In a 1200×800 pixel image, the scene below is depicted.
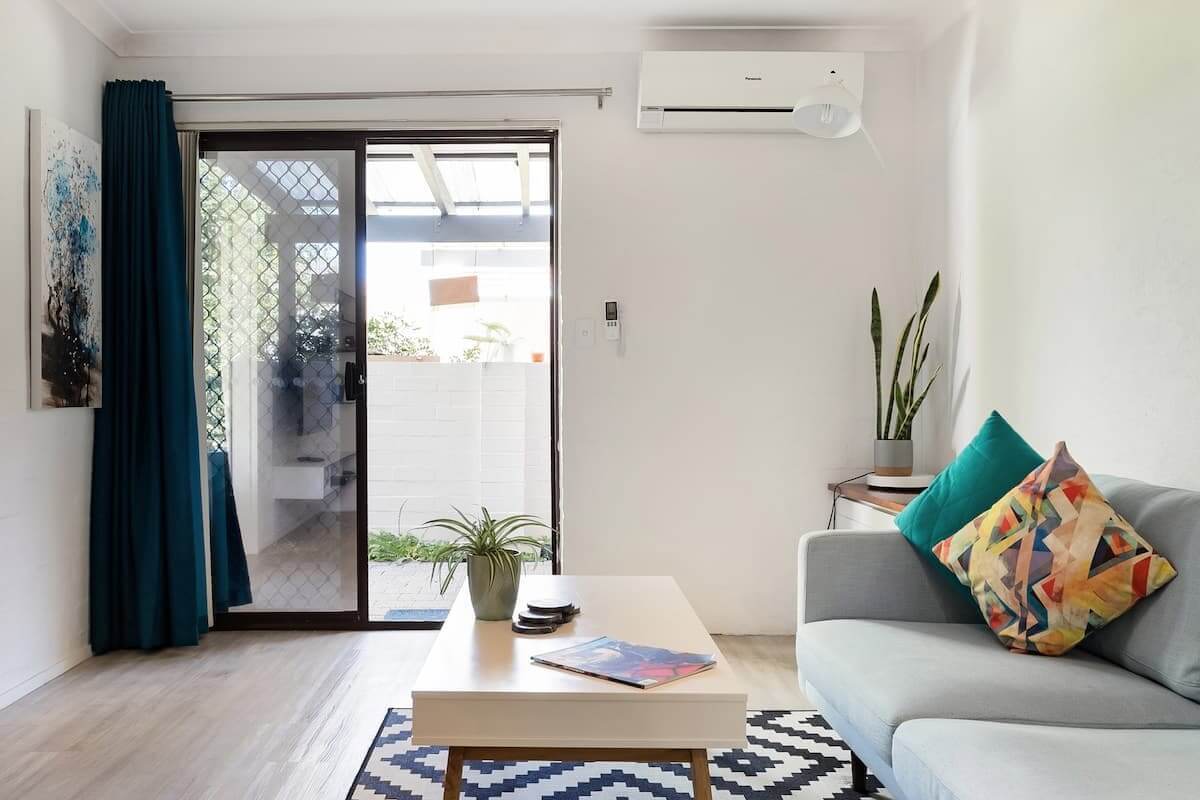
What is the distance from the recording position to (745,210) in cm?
380

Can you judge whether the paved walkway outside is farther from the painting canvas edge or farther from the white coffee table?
the white coffee table

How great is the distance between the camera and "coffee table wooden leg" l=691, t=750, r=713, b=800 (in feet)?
5.80

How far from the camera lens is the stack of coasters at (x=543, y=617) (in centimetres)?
213

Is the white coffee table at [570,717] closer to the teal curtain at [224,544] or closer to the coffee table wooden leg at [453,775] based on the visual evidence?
the coffee table wooden leg at [453,775]

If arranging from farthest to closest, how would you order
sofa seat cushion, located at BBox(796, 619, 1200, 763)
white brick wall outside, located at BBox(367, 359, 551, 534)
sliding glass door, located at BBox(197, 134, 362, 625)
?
white brick wall outside, located at BBox(367, 359, 551, 534) → sliding glass door, located at BBox(197, 134, 362, 625) → sofa seat cushion, located at BBox(796, 619, 1200, 763)

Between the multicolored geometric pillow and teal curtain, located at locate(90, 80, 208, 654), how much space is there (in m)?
2.98

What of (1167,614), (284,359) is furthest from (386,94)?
(1167,614)

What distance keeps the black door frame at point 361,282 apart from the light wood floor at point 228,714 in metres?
0.09

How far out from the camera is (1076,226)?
2604 millimetres

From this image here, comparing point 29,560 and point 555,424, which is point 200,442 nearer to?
point 29,560

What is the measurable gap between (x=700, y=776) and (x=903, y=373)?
2.44m

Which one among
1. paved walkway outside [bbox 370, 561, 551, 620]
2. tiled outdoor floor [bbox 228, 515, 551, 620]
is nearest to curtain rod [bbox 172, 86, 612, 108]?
tiled outdoor floor [bbox 228, 515, 551, 620]

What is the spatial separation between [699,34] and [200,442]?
272 cm

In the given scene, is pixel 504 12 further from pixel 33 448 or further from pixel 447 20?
pixel 33 448
